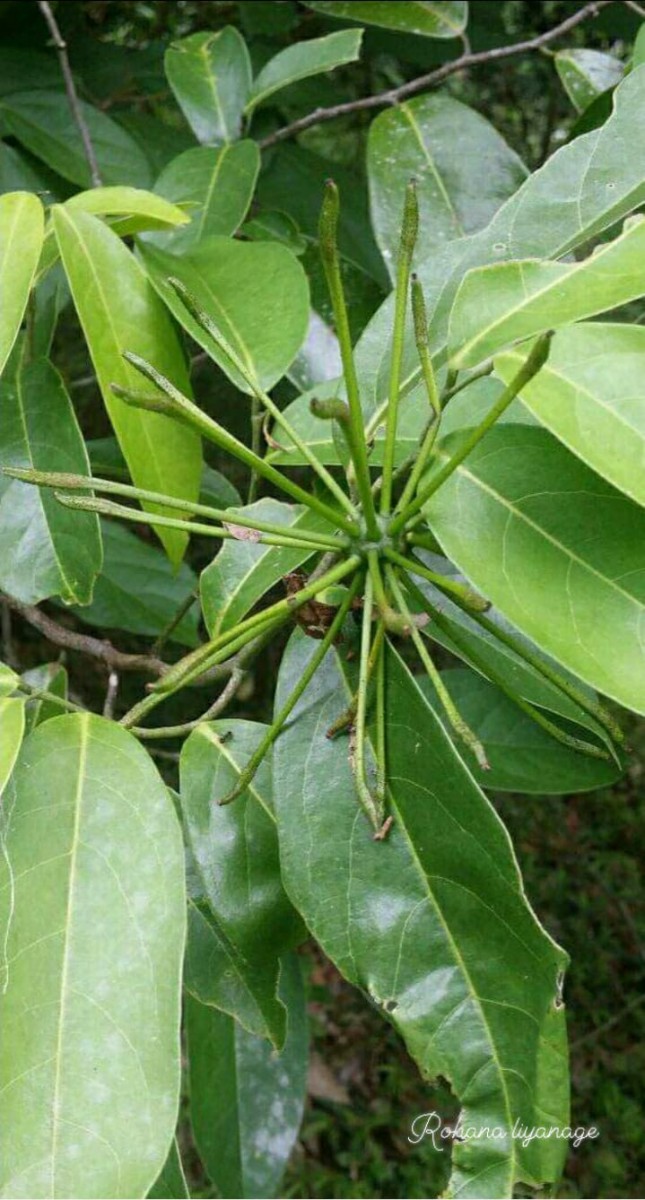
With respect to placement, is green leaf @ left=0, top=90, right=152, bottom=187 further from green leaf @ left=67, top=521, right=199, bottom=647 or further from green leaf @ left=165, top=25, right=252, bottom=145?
green leaf @ left=67, top=521, right=199, bottom=647

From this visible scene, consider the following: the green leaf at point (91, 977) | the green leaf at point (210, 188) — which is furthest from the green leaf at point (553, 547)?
the green leaf at point (210, 188)

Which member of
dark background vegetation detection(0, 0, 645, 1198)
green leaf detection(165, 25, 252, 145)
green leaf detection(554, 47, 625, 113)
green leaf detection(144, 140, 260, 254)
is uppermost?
green leaf detection(165, 25, 252, 145)

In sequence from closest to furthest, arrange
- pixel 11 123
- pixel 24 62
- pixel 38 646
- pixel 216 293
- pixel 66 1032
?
pixel 66 1032
pixel 216 293
pixel 11 123
pixel 24 62
pixel 38 646

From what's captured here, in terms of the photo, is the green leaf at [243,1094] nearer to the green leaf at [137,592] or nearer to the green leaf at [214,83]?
the green leaf at [137,592]

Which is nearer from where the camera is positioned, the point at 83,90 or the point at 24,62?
the point at 24,62

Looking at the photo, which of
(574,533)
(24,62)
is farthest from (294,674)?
(24,62)

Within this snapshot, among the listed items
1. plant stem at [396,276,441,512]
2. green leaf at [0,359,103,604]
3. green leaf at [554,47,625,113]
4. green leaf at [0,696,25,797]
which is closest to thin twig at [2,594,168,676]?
green leaf at [0,359,103,604]

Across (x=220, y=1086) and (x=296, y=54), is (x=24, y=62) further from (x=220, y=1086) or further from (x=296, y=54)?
(x=220, y=1086)

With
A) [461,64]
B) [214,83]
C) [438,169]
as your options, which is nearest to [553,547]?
[438,169]
